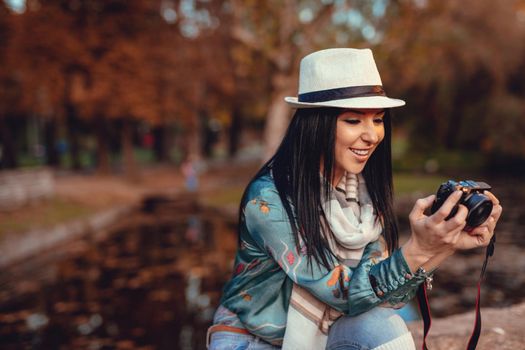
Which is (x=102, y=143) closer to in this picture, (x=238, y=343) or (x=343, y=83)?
(x=238, y=343)

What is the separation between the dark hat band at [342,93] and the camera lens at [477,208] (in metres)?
0.56

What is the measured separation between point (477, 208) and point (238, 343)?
1.05m

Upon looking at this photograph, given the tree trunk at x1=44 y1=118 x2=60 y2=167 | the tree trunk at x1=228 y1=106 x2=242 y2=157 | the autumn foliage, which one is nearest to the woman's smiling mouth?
the autumn foliage

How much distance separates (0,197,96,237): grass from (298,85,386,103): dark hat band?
32.6 feet

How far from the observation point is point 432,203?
6.26ft

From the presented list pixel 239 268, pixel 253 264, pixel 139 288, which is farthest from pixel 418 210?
pixel 139 288

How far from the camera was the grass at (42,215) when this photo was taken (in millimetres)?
11500

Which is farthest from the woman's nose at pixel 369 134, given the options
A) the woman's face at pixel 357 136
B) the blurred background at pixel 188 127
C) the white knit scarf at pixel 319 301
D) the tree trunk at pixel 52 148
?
the tree trunk at pixel 52 148

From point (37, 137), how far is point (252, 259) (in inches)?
1917

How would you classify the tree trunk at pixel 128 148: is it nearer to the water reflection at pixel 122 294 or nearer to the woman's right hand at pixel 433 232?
the water reflection at pixel 122 294

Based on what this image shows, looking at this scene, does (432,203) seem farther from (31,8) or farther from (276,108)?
(31,8)

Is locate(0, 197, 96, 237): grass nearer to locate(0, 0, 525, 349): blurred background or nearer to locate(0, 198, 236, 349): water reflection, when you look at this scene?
locate(0, 0, 525, 349): blurred background

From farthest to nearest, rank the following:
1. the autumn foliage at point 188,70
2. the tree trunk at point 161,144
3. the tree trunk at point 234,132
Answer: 1. the tree trunk at point 234,132
2. the tree trunk at point 161,144
3. the autumn foliage at point 188,70

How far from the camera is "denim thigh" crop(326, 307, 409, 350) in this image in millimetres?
1935
